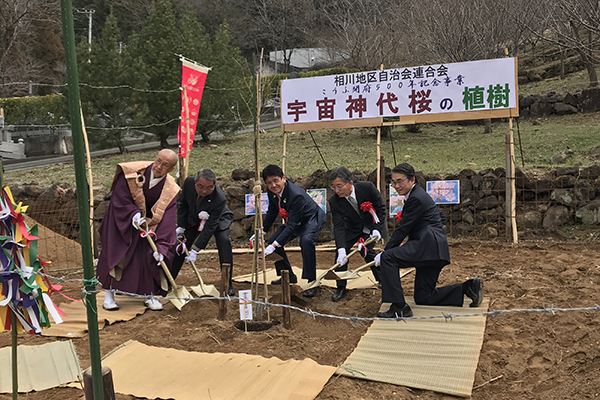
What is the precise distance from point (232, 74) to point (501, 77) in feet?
34.3

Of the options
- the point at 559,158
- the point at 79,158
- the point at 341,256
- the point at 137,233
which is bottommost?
the point at 341,256

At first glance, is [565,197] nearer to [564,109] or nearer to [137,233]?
[137,233]

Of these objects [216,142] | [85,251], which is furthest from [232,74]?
[85,251]

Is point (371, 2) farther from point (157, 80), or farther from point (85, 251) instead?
point (85, 251)

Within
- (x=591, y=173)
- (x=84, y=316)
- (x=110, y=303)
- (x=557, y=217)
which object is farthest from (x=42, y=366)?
(x=591, y=173)

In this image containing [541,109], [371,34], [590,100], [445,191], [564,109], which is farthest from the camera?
[371,34]

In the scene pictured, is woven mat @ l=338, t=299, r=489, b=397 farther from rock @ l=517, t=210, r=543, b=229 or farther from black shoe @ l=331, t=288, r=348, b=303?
rock @ l=517, t=210, r=543, b=229

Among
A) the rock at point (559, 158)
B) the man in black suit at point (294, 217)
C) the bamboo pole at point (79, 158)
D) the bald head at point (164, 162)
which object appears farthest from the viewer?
the rock at point (559, 158)

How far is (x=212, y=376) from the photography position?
3.71 metres

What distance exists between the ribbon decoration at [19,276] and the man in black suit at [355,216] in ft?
10.1

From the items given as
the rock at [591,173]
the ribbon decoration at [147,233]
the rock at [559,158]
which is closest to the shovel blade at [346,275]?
the ribbon decoration at [147,233]

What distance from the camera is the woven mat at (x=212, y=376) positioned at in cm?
343

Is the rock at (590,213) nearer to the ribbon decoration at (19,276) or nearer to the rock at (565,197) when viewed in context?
the rock at (565,197)

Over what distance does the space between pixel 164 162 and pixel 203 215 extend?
0.72 meters
